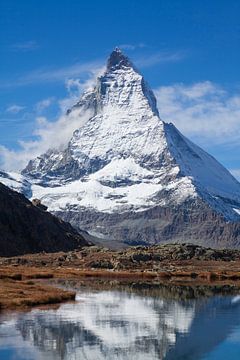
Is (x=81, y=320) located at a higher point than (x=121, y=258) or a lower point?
lower

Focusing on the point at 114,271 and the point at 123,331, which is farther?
the point at 114,271

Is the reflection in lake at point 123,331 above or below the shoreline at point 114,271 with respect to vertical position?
below

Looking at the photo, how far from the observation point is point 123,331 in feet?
187

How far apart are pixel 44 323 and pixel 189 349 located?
46.5 feet

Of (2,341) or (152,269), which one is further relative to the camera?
(152,269)

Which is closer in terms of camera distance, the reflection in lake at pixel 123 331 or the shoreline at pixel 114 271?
the reflection in lake at pixel 123 331

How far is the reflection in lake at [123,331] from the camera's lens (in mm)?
47781

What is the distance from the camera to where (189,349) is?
166 ft

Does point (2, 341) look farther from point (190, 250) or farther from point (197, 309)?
point (190, 250)

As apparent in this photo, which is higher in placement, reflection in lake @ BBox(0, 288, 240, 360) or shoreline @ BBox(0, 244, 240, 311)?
shoreline @ BBox(0, 244, 240, 311)

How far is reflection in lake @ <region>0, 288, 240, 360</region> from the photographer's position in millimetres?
47781

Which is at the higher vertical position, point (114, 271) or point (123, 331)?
point (114, 271)

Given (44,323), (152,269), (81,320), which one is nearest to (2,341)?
(44,323)

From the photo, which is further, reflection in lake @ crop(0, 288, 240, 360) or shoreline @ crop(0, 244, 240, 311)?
shoreline @ crop(0, 244, 240, 311)
